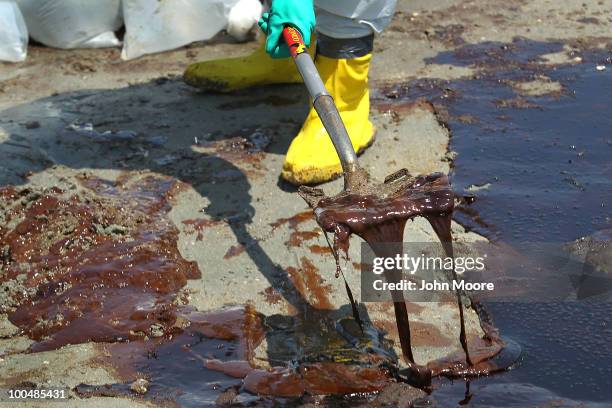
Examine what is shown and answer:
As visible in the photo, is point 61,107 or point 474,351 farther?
point 61,107

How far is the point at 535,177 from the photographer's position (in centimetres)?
399

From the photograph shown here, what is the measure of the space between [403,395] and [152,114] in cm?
241

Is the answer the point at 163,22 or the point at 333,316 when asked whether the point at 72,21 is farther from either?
the point at 333,316

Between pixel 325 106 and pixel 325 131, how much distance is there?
89 cm

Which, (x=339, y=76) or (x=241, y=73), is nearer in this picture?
(x=339, y=76)

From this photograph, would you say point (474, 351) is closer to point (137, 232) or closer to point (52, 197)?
point (137, 232)

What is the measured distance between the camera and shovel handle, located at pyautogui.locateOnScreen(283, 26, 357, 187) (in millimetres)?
3064

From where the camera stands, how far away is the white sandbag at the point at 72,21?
5.39 m

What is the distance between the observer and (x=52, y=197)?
3.76m

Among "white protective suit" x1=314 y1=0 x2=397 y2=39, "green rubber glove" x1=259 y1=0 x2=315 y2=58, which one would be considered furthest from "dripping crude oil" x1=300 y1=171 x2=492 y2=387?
"white protective suit" x1=314 y1=0 x2=397 y2=39

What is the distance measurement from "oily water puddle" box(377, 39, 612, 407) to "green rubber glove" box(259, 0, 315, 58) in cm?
96

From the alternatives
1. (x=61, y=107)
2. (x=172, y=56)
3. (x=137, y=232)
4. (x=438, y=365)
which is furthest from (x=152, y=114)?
(x=438, y=365)

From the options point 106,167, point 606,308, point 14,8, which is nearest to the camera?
point 606,308

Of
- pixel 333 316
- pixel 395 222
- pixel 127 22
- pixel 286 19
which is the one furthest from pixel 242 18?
pixel 395 222
